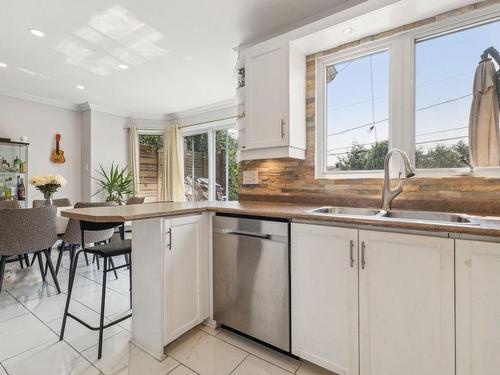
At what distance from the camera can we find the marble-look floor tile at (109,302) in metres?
2.12

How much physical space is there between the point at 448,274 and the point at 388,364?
0.53 m

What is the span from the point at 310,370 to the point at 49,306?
2.20 metres

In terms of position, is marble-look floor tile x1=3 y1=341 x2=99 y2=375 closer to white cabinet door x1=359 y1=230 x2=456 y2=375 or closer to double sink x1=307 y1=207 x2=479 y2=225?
white cabinet door x1=359 y1=230 x2=456 y2=375

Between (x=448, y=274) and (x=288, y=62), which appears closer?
(x=448, y=274)

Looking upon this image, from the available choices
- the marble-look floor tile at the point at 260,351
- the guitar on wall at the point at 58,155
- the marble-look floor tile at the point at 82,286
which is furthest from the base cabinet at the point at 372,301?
the guitar on wall at the point at 58,155

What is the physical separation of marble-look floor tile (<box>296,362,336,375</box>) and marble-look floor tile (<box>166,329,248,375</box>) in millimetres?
349

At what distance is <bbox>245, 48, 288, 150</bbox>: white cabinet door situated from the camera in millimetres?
2115

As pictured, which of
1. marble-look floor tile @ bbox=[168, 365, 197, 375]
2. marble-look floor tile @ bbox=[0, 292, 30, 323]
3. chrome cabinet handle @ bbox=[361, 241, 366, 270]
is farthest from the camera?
marble-look floor tile @ bbox=[0, 292, 30, 323]

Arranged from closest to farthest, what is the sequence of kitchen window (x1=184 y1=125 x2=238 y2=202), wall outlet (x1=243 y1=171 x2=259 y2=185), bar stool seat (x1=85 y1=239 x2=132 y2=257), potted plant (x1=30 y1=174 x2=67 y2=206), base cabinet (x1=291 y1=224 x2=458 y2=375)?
base cabinet (x1=291 y1=224 x2=458 y2=375)
bar stool seat (x1=85 y1=239 x2=132 y2=257)
wall outlet (x1=243 y1=171 x2=259 y2=185)
potted plant (x1=30 y1=174 x2=67 y2=206)
kitchen window (x1=184 y1=125 x2=238 y2=202)

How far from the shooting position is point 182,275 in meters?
1.68

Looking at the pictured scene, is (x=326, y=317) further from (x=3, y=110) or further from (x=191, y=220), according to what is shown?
(x=3, y=110)

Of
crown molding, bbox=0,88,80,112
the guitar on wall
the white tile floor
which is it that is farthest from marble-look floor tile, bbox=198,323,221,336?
crown molding, bbox=0,88,80,112

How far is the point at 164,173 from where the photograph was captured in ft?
17.2

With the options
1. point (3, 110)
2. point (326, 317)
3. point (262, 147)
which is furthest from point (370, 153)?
point (3, 110)
